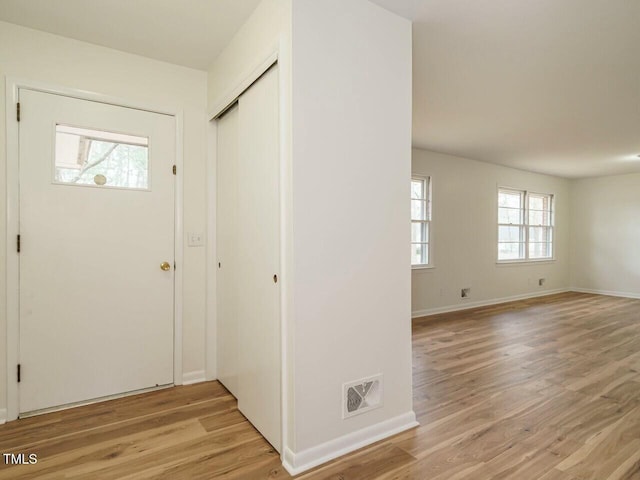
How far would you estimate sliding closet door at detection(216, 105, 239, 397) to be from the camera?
2607 millimetres

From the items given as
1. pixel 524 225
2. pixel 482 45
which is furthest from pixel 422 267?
pixel 482 45

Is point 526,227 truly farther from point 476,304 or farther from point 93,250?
point 93,250

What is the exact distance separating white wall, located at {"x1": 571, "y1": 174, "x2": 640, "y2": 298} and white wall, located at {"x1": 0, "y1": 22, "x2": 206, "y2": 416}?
8303 millimetres

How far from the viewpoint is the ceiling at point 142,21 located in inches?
82.0

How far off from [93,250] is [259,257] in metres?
1.28

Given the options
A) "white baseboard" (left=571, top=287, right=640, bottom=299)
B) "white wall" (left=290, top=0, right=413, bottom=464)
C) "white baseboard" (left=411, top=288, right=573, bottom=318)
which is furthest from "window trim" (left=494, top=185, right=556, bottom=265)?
"white wall" (left=290, top=0, right=413, bottom=464)

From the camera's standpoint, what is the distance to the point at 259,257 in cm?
212

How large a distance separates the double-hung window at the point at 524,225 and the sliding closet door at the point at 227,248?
5499mm

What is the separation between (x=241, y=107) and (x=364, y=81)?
866mm

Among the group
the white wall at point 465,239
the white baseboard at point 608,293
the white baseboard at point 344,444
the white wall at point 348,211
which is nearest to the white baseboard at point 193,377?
the white baseboard at point 344,444

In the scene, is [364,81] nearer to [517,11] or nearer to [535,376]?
[517,11]

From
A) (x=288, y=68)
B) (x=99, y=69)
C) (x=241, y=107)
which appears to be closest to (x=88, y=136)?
(x=99, y=69)

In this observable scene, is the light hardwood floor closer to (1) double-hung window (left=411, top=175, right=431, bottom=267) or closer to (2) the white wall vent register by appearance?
(2) the white wall vent register

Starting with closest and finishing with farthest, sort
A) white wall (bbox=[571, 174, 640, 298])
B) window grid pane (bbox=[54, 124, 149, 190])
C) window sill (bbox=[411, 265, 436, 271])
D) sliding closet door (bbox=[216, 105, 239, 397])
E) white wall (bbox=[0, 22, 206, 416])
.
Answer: white wall (bbox=[0, 22, 206, 416]), window grid pane (bbox=[54, 124, 149, 190]), sliding closet door (bbox=[216, 105, 239, 397]), window sill (bbox=[411, 265, 436, 271]), white wall (bbox=[571, 174, 640, 298])
